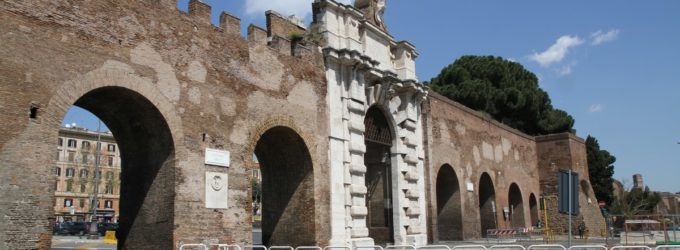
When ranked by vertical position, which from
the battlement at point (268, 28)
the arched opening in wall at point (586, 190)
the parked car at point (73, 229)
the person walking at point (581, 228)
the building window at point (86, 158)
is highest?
the building window at point (86, 158)

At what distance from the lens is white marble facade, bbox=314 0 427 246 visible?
51.5 ft

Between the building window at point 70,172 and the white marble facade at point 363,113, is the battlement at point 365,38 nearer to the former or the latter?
the white marble facade at point 363,113

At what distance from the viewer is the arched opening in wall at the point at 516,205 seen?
28906 mm

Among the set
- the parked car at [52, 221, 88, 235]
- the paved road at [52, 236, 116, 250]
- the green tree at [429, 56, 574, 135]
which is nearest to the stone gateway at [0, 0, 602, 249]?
the paved road at [52, 236, 116, 250]

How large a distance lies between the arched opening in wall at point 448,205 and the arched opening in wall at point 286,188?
8.50m

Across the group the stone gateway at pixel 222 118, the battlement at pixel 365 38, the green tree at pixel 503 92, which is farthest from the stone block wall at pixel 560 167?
the battlement at pixel 365 38

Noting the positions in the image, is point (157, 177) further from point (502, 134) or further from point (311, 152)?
point (502, 134)

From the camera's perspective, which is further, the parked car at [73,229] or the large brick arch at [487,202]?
the parked car at [73,229]

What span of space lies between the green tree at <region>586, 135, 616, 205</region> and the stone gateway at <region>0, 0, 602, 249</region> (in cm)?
2302

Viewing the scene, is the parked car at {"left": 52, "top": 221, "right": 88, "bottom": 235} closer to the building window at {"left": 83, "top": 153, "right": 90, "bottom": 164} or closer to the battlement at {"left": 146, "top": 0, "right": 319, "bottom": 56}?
the building window at {"left": 83, "top": 153, "right": 90, "bottom": 164}

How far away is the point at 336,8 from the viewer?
54.1ft

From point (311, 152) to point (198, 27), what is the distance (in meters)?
4.10

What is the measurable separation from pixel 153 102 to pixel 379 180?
8809 mm

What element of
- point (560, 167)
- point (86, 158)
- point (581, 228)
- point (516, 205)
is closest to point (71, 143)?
point (86, 158)
